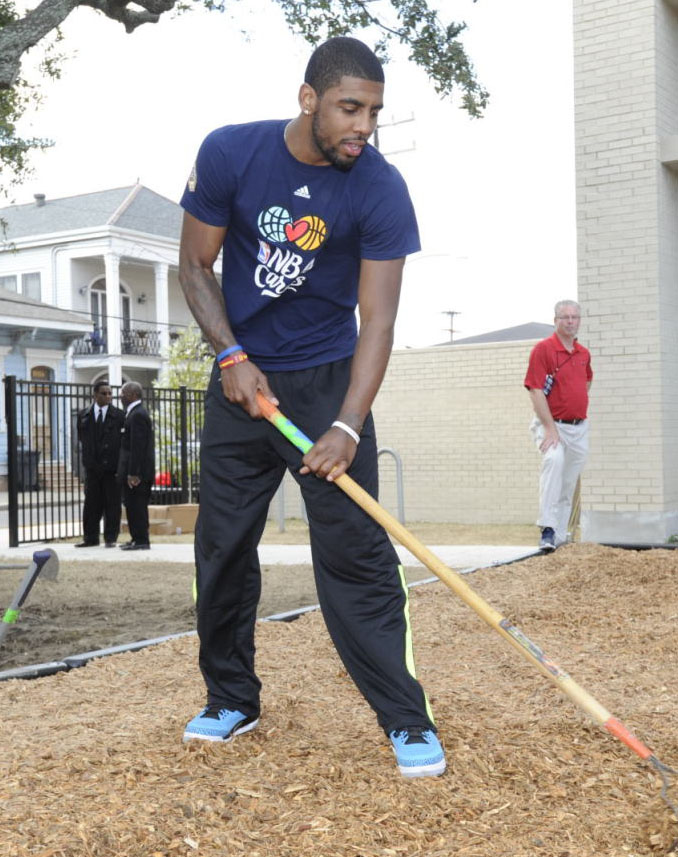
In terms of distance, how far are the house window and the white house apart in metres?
0.03

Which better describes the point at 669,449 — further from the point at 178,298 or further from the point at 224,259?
the point at 178,298

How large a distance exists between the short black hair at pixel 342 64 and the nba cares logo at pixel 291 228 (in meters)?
0.36

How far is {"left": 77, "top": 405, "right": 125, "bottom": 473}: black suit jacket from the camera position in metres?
12.1

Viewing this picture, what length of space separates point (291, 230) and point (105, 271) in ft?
106

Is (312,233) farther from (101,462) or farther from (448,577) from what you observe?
(101,462)

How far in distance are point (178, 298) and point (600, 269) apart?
27831mm

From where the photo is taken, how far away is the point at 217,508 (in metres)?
3.27

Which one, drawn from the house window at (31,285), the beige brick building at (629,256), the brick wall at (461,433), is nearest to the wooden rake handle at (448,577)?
the beige brick building at (629,256)

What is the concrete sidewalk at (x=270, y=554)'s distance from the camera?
10.2 m

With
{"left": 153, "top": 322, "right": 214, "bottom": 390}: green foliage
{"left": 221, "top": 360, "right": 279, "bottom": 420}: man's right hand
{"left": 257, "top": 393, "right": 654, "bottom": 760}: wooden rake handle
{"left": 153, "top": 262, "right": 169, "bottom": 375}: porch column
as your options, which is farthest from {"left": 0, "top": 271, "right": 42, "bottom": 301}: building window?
{"left": 257, "top": 393, "right": 654, "bottom": 760}: wooden rake handle

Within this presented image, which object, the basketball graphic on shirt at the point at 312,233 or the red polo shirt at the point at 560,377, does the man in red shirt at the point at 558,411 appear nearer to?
the red polo shirt at the point at 560,377

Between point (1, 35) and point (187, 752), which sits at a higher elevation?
point (1, 35)

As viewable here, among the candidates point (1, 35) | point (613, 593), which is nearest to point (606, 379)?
point (613, 593)

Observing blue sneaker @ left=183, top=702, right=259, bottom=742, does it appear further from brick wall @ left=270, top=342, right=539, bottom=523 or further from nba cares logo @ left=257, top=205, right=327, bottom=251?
brick wall @ left=270, top=342, right=539, bottom=523
